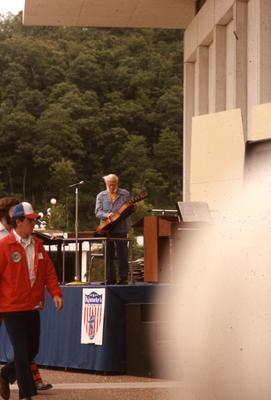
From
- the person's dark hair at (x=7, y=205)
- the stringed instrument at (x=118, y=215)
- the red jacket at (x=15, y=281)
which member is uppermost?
the stringed instrument at (x=118, y=215)

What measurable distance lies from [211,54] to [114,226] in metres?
10.5

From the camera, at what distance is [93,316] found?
1172cm

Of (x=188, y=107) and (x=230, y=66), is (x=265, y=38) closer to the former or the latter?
(x=230, y=66)

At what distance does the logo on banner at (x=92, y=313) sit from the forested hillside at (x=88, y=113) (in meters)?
83.2

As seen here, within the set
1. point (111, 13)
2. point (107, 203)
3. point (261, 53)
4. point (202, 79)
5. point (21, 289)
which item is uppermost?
point (111, 13)

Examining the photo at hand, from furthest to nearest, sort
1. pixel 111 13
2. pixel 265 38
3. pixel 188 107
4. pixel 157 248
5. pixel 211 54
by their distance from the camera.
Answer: pixel 111 13
pixel 188 107
pixel 211 54
pixel 265 38
pixel 157 248

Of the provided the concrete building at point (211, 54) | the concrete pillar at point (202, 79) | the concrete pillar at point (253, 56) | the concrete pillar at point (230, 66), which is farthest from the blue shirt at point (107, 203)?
the concrete pillar at point (202, 79)

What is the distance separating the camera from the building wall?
18734mm

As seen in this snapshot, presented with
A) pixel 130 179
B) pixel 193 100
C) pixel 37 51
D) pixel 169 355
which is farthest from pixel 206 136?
pixel 37 51

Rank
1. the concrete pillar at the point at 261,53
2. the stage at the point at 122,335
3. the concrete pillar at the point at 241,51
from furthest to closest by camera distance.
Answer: the concrete pillar at the point at 241,51 → the concrete pillar at the point at 261,53 → the stage at the point at 122,335

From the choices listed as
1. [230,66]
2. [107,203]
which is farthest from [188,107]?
[107,203]

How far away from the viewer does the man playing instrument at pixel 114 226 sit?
13.9 metres

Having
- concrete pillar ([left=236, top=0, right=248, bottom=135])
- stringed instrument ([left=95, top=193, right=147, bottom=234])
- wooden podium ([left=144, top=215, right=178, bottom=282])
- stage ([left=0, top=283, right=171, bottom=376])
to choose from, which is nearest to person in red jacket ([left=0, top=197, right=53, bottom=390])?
stage ([left=0, top=283, right=171, bottom=376])

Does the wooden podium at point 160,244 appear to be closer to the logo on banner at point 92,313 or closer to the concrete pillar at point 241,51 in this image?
the logo on banner at point 92,313
